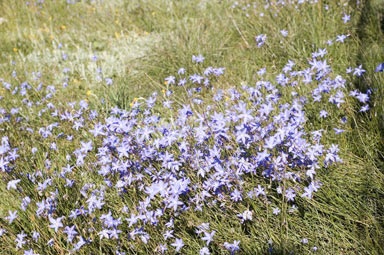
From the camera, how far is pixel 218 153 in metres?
2.04

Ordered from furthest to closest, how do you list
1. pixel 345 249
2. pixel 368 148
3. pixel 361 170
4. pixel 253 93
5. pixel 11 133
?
1. pixel 11 133
2. pixel 253 93
3. pixel 368 148
4. pixel 361 170
5. pixel 345 249

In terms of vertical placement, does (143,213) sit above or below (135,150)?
below

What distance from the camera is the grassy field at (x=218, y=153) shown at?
6.34 feet

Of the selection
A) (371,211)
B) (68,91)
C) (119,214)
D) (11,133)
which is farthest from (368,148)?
(68,91)

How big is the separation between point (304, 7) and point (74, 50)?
3.45m

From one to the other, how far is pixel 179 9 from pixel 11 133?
3.56 m

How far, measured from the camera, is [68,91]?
Result: 4.29m

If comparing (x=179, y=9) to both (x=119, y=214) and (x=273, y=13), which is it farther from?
(x=119, y=214)

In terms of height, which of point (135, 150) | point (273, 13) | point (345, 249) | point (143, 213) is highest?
point (273, 13)

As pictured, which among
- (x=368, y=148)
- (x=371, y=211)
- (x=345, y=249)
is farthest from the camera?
(x=368, y=148)

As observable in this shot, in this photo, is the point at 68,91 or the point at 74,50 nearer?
the point at 68,91

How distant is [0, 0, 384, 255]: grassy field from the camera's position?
193cm

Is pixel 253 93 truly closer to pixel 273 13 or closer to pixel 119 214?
pixel 119 214

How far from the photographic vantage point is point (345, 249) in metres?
1.86
